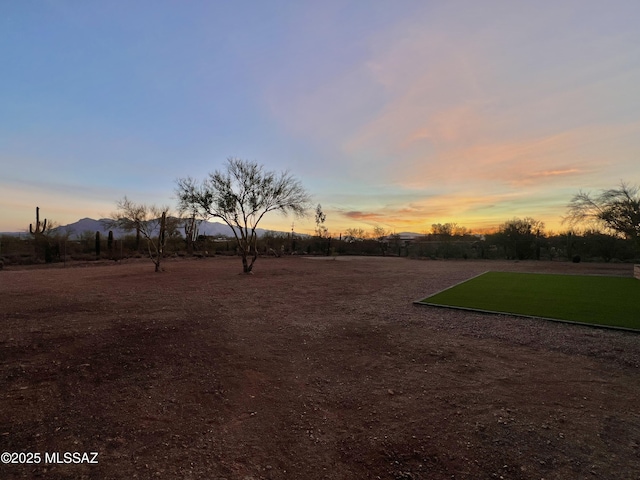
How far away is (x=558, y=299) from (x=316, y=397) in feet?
23.6

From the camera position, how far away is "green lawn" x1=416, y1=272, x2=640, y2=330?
571 centimetres

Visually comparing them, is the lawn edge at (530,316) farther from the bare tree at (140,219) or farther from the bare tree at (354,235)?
the bare tree at (354,235)

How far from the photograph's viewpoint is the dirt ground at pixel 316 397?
1921mm

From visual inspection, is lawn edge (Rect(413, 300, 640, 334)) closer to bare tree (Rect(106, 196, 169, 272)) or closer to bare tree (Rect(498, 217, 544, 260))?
bare tree (Rect(106, 196, 169, 272))

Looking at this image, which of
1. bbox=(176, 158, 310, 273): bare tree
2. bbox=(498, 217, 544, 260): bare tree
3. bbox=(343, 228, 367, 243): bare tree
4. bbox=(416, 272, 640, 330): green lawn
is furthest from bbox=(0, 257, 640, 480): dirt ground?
bbox=(343, 228, 367, 243): bare tree

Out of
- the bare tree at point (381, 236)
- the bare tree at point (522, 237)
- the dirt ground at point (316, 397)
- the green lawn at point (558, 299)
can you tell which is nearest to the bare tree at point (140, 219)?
the dirt ground at point (316, 397)

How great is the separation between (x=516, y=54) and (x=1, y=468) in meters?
11.0

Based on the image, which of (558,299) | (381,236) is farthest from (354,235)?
(558,299)

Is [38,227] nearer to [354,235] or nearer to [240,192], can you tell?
[240,192]

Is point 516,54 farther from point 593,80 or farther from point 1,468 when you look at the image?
point 1,468

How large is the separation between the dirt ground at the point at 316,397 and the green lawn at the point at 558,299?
31.8 inches

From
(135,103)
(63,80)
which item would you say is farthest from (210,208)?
(63,80)

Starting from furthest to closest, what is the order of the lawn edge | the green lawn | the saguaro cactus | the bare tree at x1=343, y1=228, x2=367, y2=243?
the bare tree at x1=343, y1=228, x2=367, y2=243
the saguaro cactus
the green lawn
the lawn edge

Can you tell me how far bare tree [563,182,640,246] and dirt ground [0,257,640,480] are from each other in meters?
15.1
